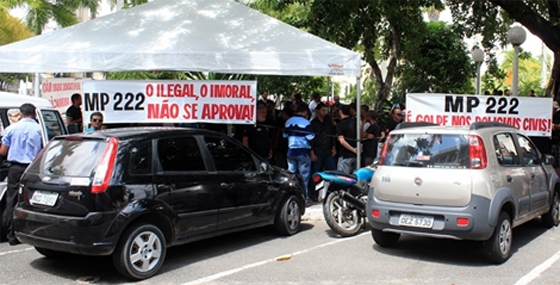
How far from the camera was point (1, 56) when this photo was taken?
947cm

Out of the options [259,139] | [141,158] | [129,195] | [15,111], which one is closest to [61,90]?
[15,111]

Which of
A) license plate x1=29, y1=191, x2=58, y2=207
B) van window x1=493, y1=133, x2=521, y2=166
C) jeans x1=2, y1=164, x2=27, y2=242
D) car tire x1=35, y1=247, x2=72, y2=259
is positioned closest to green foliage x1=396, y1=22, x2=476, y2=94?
van window x1=493, y1=133, x2=521, y2=166

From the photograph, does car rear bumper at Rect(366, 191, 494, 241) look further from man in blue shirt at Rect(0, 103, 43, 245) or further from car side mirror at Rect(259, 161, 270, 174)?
man in blue shirt at Rect(0, 103, 43, 245)

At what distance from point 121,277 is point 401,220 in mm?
3231

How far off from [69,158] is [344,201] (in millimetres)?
3766

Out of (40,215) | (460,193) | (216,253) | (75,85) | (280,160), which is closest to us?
(40,215)

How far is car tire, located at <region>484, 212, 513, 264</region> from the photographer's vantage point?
6324mm

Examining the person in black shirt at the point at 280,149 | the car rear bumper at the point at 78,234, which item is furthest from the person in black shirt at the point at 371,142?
the car rear bumper at the point at 78,234

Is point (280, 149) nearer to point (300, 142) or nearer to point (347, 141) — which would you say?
point (300, 142)

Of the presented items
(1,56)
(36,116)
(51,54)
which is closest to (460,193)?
(36,116)

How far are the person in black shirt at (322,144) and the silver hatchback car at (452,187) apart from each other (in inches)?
125

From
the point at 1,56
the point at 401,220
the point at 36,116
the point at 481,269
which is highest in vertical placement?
the point at 1,56

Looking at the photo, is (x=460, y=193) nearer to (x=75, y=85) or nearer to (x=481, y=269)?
(x=481, y=269)

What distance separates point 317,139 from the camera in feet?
33.3
